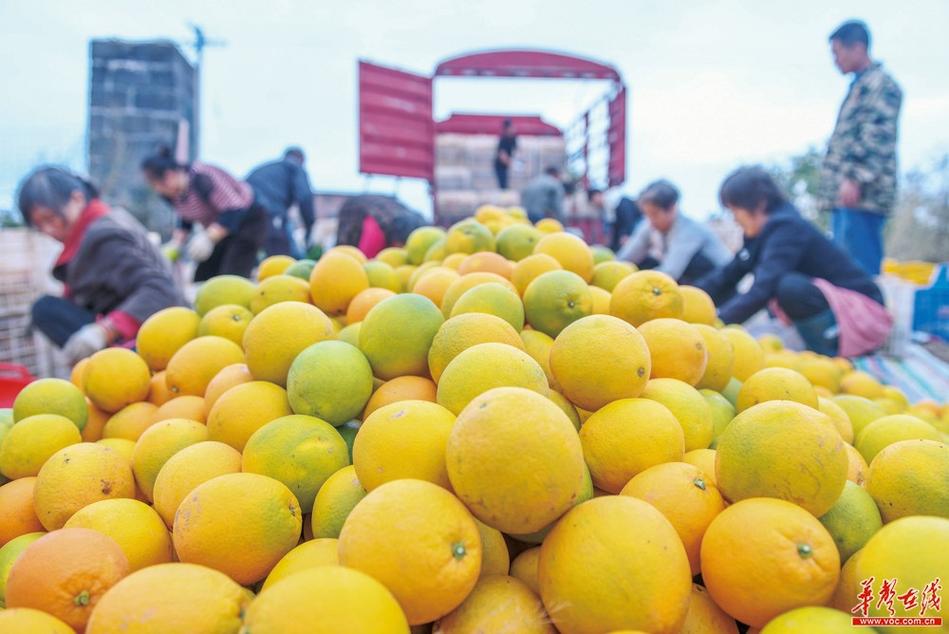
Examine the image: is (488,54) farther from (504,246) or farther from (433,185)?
(504,246)

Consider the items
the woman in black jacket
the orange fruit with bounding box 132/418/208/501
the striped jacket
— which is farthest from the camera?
the striped jacket

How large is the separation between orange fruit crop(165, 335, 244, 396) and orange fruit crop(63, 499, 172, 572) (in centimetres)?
57

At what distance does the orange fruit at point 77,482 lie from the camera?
4.33ft

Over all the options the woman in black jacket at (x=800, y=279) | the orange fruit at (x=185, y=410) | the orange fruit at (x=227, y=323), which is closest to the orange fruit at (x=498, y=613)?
the orange fruit at (x=185, y=410)

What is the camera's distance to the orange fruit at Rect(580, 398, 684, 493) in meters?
1.21

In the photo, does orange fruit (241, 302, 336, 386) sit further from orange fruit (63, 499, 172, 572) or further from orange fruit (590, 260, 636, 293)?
orange fruit (590, 260, 636, 293)

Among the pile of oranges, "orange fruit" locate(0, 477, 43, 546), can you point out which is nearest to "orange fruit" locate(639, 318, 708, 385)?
the pile of oranges

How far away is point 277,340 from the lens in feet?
5.16

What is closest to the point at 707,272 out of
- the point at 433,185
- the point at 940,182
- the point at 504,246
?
the point at 504,246

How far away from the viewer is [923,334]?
6457 millimetres

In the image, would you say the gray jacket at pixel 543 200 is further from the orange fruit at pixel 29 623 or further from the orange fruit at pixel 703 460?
the orange fruit at pixel 29 623

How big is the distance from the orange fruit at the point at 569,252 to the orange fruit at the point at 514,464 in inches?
48.6

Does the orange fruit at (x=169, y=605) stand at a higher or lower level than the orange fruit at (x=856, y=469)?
lower

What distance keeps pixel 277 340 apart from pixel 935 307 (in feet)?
22.9
